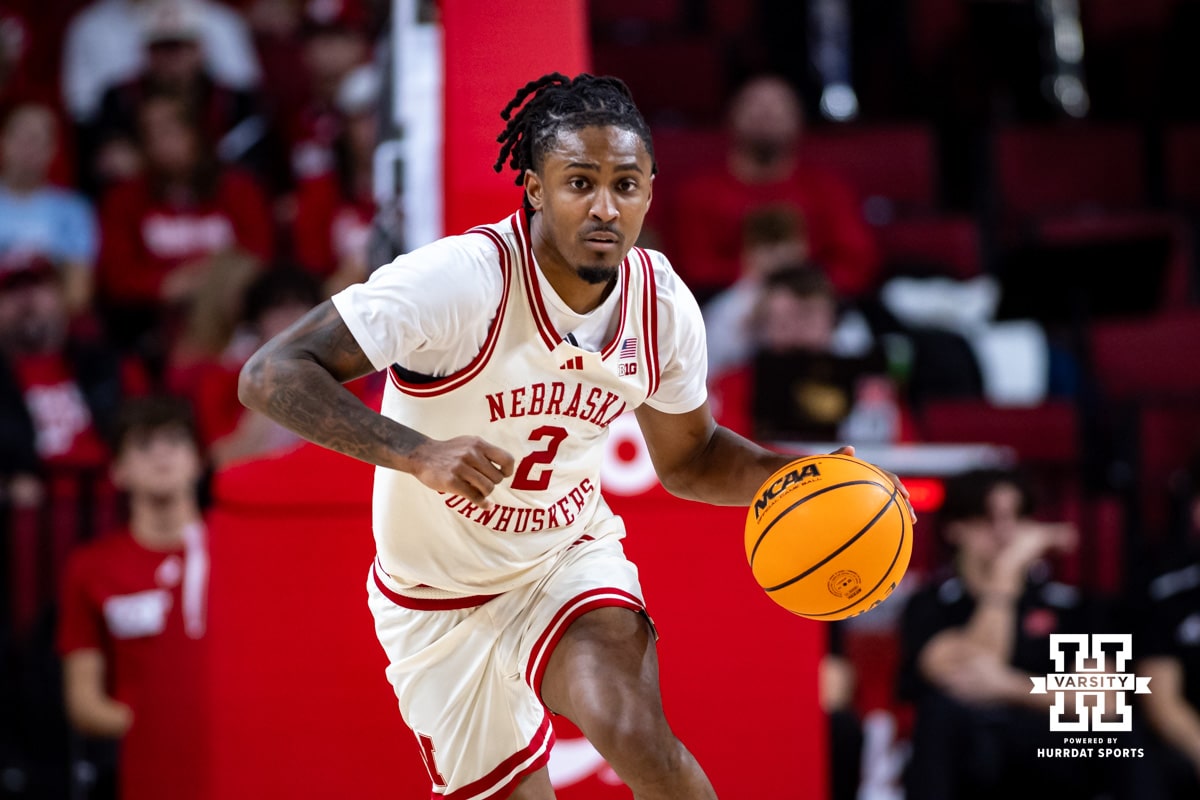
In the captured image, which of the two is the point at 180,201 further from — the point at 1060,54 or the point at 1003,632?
the point at 1060,54

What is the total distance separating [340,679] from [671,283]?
5.25ft

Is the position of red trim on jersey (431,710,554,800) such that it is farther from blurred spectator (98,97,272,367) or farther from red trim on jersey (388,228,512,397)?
blurred spectator (98,97,272,367)

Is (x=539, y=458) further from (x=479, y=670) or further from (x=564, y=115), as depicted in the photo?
(x=564, y=115)

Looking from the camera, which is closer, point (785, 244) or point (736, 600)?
point (736, 600)

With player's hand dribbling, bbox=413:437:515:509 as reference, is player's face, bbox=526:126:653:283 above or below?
above

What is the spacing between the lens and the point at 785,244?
6973 millimetres

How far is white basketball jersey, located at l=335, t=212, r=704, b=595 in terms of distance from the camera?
3.39 m

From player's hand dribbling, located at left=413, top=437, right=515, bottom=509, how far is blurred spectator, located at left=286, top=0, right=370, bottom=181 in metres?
5.36

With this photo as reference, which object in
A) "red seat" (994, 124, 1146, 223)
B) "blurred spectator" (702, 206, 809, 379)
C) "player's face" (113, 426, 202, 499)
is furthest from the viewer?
"red seat" (994, 124, 1146, 223)

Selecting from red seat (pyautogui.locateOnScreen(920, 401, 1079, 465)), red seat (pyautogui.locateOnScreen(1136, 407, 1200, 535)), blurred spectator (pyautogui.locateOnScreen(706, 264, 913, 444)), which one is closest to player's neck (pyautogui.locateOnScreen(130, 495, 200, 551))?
blurred spectator (pyautogui.locateOnScreen(706, 264, 913, 444))

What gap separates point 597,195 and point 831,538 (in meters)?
0.88

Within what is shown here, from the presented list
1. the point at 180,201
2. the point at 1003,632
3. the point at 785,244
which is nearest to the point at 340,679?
the point at 1003,632

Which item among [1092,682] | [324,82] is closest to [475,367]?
[1092,682]

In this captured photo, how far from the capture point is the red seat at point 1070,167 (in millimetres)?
Answer: 8898
